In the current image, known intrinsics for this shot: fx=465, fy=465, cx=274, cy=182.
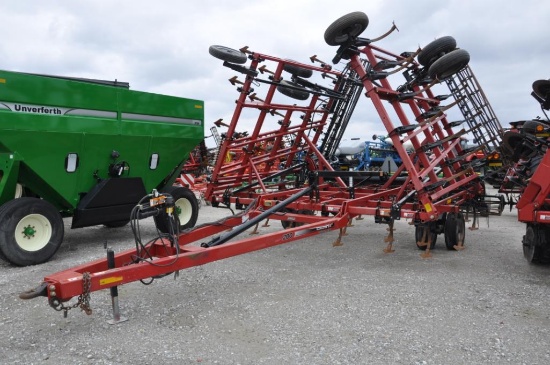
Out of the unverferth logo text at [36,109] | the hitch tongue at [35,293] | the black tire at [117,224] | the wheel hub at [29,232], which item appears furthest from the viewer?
the black tire at [117,224]

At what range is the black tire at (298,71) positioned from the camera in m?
7.66

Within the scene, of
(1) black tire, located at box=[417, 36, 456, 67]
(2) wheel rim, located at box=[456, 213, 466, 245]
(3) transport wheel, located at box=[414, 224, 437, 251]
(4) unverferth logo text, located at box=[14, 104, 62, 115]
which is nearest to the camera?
(4) unverferth logo text, located at box=[14, 104, 62, 115]

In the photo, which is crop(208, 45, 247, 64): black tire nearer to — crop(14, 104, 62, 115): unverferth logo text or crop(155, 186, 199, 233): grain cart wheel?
crop(155, 186, 199, 233): grain cart wheel

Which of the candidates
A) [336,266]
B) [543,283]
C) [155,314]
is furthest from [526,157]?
[155,314]

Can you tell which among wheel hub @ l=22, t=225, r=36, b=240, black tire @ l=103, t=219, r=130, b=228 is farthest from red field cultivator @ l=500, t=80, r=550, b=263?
wheel hub @ l=22, t=225, r=36, b=240

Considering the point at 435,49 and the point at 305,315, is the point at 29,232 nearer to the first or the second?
the point at 305,315

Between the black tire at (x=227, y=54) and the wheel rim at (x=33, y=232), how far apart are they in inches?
129

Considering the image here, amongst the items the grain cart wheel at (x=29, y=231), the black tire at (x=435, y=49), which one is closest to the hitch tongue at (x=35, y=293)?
the grain cart wheel at (x=29, y=231)

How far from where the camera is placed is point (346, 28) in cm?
599

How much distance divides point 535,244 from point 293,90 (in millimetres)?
4492

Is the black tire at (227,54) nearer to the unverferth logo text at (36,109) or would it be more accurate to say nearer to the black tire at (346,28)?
the black tire at (346,28)

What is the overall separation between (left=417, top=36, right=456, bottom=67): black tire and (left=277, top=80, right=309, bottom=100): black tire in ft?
6.06

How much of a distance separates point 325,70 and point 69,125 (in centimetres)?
421

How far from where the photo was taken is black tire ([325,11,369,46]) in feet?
19.4
